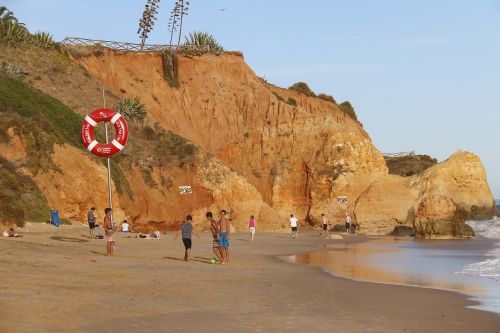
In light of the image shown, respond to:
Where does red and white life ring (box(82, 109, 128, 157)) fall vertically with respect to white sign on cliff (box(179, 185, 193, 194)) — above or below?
above

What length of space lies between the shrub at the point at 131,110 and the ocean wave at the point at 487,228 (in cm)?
2382

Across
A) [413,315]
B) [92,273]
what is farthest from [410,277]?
[92,273]

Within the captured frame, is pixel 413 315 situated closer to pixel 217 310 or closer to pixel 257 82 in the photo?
pixel 217 310

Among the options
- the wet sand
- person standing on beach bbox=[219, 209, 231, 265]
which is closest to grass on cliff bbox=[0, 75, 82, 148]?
the wet sand

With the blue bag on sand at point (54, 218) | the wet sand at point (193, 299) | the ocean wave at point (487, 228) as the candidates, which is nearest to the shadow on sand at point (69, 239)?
the wet sand at point (193, 299)

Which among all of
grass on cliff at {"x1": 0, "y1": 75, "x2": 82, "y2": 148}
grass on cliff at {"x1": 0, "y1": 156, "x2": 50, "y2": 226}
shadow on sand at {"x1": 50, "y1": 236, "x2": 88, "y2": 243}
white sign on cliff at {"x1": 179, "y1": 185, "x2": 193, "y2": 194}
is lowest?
shadow on sand at {"x1": 50, "y1": 236, "x2": 88, "y2": 243}

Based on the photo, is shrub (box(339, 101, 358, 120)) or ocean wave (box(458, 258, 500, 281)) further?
shrub (box(339, 101, 358, 120))

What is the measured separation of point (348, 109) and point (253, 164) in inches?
1128

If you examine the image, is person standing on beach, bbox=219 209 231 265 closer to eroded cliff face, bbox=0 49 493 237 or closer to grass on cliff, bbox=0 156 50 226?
grass on cliff, bbox=0 156 50 226

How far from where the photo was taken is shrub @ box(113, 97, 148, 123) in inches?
1864

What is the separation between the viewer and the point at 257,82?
64875 millimetres

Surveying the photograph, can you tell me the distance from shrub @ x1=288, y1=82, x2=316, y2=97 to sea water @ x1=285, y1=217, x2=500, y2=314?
133 feet

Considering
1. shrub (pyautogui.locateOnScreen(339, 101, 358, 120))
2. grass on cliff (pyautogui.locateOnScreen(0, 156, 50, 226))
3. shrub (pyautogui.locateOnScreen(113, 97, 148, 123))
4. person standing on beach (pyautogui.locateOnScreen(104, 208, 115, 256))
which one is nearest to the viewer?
person standing on beach (pyautogui.locateOnScreen(104, 208, 115, 256))

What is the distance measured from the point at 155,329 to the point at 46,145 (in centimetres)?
2479
